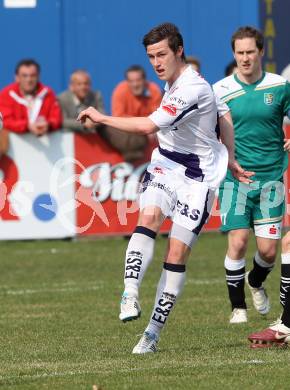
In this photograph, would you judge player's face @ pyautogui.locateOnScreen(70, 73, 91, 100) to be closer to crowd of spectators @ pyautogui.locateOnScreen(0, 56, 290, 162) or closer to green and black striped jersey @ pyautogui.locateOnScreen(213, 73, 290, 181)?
crowd of spectators @ pyautogui.locateOnScreen(0, 56, 290, 162)

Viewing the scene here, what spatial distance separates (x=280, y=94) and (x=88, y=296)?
10.2 feet

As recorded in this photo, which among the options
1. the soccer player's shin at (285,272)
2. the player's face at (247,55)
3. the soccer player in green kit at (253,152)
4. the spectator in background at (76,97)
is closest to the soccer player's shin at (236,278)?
the soccer player in green kit at (253,152)

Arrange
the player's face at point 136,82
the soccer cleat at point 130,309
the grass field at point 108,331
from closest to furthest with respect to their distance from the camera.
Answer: the grass field at point 108,331 < the soccer cleat at point 130,309 < the player's face at point 136,82

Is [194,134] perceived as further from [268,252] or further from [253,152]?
[268,252]

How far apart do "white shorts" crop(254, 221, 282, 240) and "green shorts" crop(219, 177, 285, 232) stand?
→ 3 centimetres

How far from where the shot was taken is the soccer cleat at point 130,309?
25.8ft

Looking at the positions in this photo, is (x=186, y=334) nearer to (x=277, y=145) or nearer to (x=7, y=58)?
(x=277, y=145)

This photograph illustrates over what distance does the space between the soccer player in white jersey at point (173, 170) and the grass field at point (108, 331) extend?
0.53 meters

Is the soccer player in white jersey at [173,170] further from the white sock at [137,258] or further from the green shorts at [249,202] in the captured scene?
the green shorts at [249,202]

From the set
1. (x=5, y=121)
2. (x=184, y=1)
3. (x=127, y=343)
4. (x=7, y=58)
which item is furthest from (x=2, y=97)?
(x=127, y=343)

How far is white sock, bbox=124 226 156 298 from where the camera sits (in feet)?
26.4

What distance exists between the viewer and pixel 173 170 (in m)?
8.46

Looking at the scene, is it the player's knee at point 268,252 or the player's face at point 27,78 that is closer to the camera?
the player's knee at point 268,252

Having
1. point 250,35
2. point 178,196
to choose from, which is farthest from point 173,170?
point 250,35
